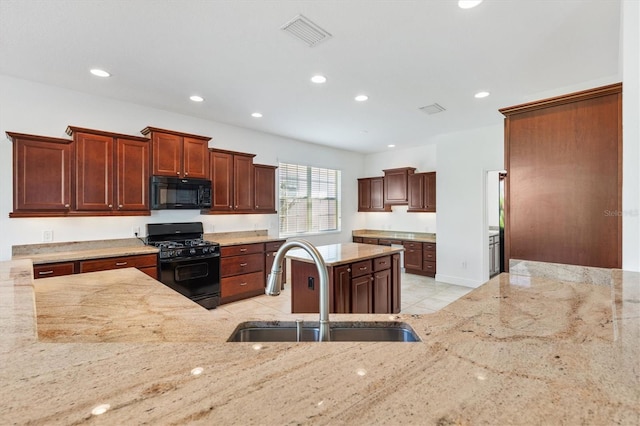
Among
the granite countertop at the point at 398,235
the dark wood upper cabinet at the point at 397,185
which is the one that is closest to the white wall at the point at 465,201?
the granite countertop at the point at 398,235

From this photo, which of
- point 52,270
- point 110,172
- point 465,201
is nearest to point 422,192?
point 465,201

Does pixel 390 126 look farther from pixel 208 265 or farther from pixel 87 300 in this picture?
pixel 87 300

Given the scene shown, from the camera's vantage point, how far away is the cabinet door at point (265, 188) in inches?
201

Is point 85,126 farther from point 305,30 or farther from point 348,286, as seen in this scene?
point 348,286

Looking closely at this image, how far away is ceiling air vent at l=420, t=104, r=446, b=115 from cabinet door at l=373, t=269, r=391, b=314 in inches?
88.9

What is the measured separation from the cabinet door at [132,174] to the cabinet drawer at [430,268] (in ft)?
16.4

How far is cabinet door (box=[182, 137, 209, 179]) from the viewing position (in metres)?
4.13

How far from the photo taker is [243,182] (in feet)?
16.1

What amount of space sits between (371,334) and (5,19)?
3312 mm

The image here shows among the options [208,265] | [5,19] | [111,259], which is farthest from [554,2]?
[111,259]

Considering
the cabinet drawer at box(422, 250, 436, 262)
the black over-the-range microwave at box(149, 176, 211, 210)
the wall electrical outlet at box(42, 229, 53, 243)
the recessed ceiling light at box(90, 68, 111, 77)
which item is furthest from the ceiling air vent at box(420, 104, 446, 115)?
the wall electrical outlet at box(42, 229, 53, 243)

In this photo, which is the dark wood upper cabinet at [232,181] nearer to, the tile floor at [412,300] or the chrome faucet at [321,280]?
the tile floor at [412,300]

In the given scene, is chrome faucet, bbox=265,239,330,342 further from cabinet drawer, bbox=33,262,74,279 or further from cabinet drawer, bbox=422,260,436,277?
cabinet drawer, bbox=422,260,436,277

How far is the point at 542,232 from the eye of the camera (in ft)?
6.57
